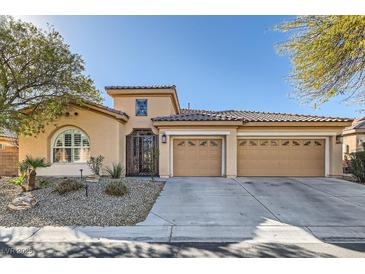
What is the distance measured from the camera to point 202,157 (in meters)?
13.7

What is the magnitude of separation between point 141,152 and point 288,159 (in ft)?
29.4

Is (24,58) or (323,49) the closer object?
(323,49)

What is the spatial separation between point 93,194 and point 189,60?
946cm

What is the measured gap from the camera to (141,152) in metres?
14.4

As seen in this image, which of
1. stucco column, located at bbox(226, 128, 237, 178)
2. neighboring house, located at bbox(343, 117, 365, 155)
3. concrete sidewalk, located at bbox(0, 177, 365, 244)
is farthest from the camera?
neighboring house, located at bbox(343, 117, 365, 155)

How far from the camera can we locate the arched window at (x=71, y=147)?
→ 13375 millimetres

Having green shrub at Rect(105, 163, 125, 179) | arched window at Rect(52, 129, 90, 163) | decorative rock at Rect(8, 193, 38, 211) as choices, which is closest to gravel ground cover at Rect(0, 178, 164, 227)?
decorative rock at Rect(8, 193, 38, 211)

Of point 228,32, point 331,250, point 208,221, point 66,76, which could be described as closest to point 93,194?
point 208,221

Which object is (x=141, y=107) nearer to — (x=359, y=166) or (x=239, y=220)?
(x=239, y=220)

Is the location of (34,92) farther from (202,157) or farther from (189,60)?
(202,157)

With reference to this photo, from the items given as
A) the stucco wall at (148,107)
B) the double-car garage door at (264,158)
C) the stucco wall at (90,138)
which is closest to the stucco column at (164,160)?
the double-car garage door at (264,158)

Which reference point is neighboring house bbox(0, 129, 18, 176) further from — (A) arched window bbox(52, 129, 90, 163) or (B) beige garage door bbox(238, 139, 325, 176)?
(B) beige garage door bbox(238, 139, 325, 176)

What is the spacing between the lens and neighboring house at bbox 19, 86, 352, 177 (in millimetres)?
13148

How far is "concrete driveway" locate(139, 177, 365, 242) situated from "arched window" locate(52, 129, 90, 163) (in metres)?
6.09
